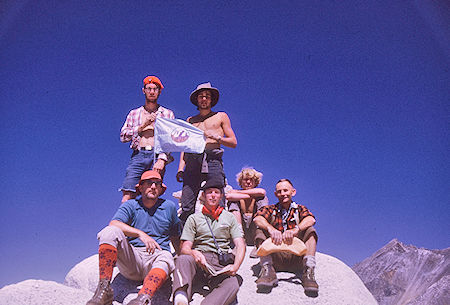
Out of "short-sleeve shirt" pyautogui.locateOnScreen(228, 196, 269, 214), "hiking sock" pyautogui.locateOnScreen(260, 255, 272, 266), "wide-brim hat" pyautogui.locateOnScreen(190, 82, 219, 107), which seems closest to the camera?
"hiking sock" pyautogui.locateOnScreen(260, 255, 272, 266)

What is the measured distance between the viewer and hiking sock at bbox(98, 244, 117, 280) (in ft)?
13.6

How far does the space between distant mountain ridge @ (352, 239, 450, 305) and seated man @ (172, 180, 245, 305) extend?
38.6 metres

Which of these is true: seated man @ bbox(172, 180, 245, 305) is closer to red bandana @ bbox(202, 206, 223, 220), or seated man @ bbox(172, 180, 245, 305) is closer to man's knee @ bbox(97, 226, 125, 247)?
red bandana @ bbox(202, 206, 223, 220)

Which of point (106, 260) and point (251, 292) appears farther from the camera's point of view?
point (251, 292)

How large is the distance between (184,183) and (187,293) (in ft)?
8.26

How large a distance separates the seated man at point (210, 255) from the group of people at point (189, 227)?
0.01 meters

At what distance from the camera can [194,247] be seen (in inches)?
202

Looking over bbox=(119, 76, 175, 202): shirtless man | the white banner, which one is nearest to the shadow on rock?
bbox=(119, 76, 175, 202): shirtless man

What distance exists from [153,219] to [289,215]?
9.01 feet

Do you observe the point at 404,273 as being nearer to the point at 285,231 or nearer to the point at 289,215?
the point at 289,215

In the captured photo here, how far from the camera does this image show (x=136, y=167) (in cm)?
620

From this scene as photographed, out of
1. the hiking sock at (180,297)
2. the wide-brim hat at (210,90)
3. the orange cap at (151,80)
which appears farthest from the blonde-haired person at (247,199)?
the orange cap at (151,80)

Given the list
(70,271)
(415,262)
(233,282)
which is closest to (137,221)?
(233,282)

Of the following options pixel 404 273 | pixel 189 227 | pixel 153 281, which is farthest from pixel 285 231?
pixel 404 273
